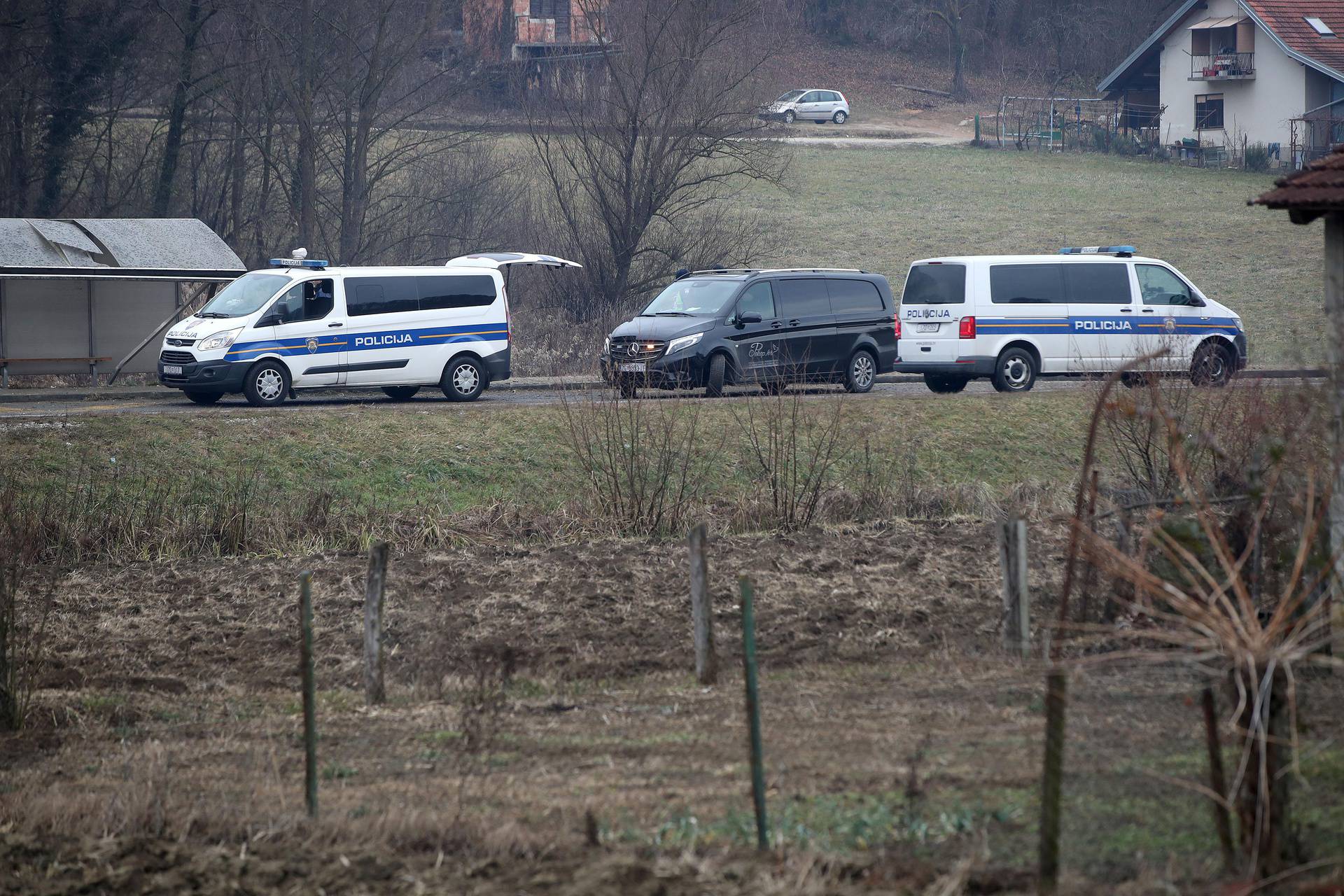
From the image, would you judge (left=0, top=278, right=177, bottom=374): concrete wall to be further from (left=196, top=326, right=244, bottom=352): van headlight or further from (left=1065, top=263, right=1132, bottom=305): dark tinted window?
(left=1065, top=263, right=1132, bottom=305): dark tinted window

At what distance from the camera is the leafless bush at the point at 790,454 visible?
13484 mm

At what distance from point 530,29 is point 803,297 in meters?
39.8

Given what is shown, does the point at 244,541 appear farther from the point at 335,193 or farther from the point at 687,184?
the point at 335,193

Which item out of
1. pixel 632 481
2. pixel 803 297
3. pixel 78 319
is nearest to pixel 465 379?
pixel 803 297

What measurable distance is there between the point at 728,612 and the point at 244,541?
5267 millimetres

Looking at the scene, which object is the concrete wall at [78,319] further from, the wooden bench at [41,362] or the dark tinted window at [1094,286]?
the dark tinted window at [1094,286]

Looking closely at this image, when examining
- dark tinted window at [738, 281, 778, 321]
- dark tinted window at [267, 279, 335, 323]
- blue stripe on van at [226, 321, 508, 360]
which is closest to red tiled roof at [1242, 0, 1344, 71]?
dark tinted window at [738, 281, 778, 321]

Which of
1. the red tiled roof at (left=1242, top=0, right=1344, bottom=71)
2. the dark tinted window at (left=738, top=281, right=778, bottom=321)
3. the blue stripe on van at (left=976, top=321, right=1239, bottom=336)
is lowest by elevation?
the blue stripe on van at (left=976, top=321, right=1239, bottom=336)

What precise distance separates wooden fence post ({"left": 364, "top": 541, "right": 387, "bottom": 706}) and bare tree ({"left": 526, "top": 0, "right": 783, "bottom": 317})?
2238cm

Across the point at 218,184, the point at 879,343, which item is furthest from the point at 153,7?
the point at 879,343

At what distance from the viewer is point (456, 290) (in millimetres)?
20719

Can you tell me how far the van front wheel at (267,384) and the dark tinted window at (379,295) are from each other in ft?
4.25

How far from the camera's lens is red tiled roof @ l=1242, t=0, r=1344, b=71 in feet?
160

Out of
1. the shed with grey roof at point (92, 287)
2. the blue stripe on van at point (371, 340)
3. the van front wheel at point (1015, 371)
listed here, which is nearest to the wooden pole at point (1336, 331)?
the van front wheel at point (1015, 371)
